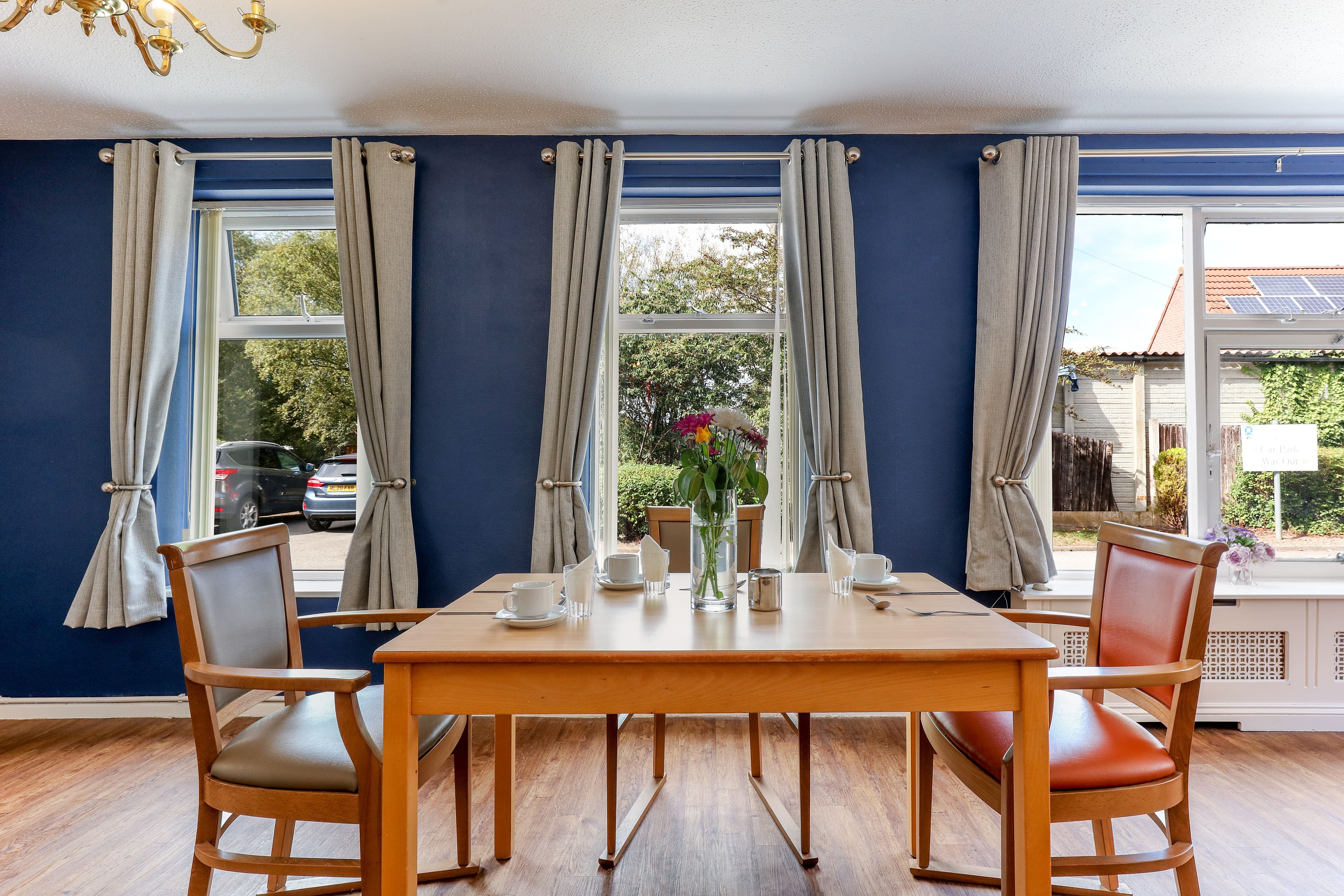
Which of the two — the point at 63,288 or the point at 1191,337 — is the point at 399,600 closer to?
the point at 63,288

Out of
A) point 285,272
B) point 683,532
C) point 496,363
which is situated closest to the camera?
point 683,532

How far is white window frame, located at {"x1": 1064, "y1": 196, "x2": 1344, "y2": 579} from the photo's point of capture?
3186mm

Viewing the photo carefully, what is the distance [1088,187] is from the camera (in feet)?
10.2

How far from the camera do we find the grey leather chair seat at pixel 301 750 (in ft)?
4.64

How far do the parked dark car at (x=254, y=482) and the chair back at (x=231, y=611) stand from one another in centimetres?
155

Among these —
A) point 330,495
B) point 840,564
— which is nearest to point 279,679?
point 840,564

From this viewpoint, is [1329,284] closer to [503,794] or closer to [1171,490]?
[1171,490]

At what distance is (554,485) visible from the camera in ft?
9.55

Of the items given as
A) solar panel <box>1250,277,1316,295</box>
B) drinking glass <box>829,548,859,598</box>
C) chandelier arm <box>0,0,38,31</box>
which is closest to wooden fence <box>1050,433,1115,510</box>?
solar panel <box>1250,277,1316,295</box>

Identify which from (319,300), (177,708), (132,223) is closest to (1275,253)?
(319,300)

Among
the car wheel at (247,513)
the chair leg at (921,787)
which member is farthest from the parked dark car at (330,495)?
the chair leg at (921,787)

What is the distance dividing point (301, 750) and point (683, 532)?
1323mm

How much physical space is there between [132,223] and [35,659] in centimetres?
190

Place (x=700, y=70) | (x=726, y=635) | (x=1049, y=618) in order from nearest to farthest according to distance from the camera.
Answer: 1. (x=726, y=635)
2. (x=1049, y=618)
3. (x=700, y=70)
